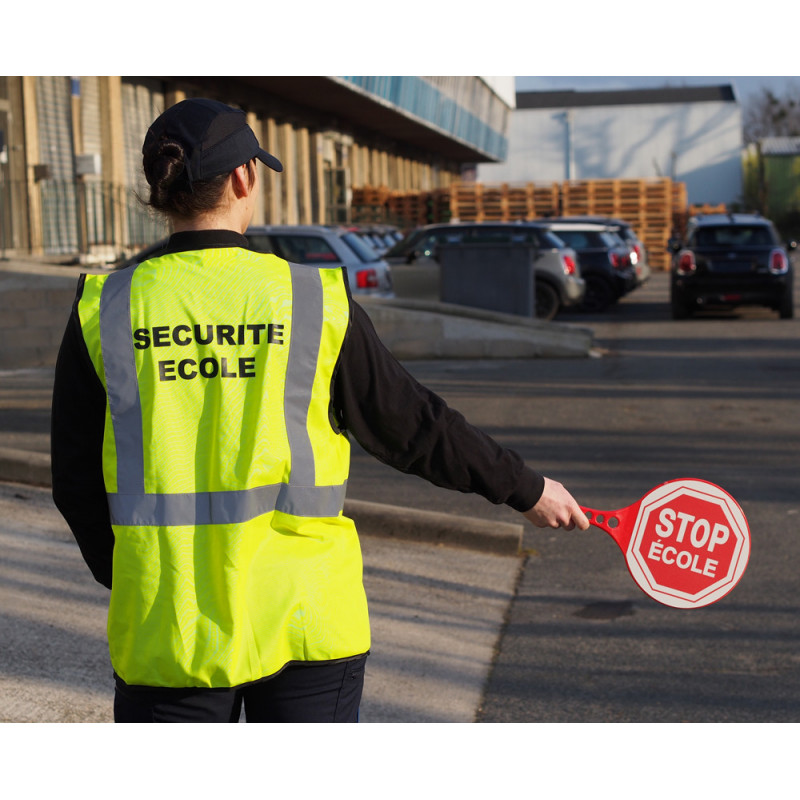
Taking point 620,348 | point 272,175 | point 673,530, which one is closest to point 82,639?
point 673,530

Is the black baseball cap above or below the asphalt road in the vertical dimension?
above

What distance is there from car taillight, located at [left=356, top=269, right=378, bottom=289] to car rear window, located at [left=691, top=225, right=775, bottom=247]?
24.3ft

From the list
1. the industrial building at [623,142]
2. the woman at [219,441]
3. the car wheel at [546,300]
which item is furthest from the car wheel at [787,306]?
the industrial building at [623,142]

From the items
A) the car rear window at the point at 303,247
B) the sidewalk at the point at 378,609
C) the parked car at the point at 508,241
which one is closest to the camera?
the sidewalk at the point at 378,609

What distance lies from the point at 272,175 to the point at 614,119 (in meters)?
61.5

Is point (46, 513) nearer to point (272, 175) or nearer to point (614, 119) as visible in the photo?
point (272, 175)

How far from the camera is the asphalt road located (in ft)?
16.0

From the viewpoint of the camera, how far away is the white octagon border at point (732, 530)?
273 cm

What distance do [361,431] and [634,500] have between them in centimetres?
599

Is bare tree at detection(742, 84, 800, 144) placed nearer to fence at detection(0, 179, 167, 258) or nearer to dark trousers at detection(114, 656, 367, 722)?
fence at detection(0, 179, 167, 258)

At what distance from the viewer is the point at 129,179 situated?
25578 mm

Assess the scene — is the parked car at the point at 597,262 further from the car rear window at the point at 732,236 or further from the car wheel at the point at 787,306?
the car wheel at the point at 787,306

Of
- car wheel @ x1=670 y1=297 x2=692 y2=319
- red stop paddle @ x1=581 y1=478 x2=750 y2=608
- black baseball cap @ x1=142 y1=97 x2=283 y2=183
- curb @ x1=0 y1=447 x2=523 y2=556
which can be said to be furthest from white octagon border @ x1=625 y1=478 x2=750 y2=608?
car wheel @ x1=670 y1=297 x2=692 y2=319

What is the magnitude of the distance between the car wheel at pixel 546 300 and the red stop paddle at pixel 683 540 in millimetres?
20063
